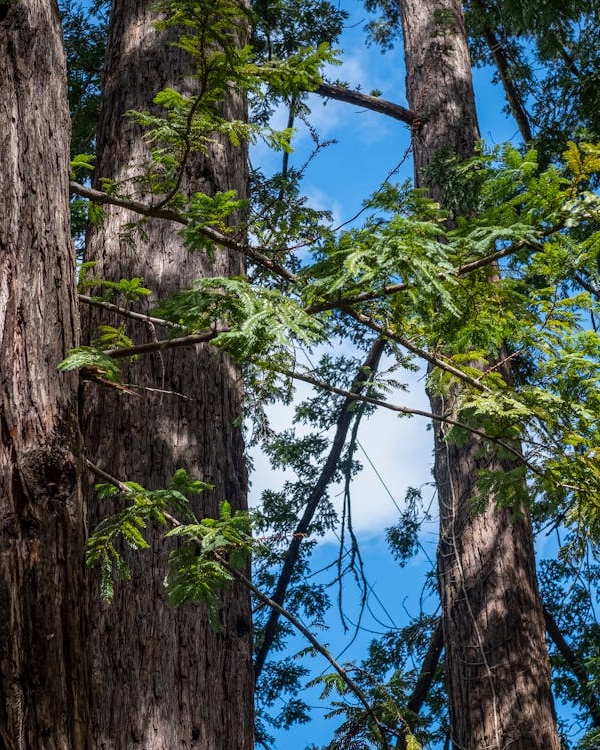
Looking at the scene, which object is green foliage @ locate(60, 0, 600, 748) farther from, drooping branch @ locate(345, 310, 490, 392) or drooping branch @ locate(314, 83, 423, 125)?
drooping branch @ locate(314, 83, 423, 125)

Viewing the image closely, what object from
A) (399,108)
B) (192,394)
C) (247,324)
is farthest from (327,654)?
(399,108)

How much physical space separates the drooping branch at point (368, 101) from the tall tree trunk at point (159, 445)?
403 centimetres

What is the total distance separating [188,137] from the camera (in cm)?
325

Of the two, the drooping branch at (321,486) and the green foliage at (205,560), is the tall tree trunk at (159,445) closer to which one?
the green foliage at (205,560)

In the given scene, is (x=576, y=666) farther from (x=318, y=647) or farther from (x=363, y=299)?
(x=363, y=299)

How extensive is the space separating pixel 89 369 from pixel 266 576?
7453mm

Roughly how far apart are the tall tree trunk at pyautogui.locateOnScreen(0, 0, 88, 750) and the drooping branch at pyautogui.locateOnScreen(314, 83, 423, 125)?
5715 millimetres

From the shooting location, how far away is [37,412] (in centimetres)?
240

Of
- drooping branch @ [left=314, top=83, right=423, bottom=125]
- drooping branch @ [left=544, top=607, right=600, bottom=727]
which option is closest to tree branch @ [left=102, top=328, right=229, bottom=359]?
drooping branch @ [left=314, top=83, right=423, bottom=125]

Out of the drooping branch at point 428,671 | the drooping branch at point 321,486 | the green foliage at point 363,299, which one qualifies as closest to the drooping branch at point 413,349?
the green foliage at point 363,299

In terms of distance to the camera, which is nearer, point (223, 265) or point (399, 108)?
point (223, 265)

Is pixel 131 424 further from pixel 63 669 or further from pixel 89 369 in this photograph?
pixel 63 669

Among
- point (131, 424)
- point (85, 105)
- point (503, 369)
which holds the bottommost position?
point (131, 424)

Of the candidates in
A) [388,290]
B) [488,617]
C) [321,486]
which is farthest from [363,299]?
[321,486]
